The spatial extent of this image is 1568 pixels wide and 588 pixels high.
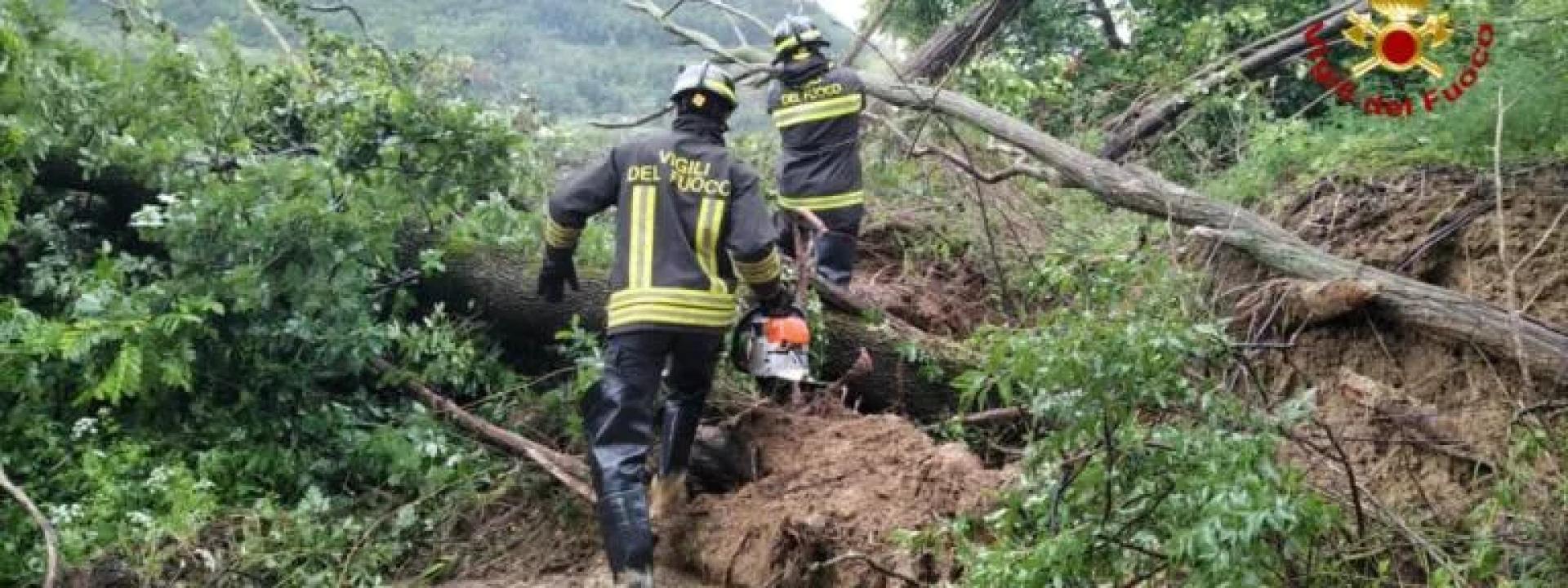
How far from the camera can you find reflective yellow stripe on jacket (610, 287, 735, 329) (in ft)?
15.0

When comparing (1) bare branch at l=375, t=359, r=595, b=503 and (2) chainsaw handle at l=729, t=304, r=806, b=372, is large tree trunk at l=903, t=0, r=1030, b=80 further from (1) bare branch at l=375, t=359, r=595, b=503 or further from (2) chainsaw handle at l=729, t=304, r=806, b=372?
(1) bare branch at l=375, t=359, r=595, b=503

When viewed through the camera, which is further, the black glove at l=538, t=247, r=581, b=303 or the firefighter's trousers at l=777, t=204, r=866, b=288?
the firefighter's trousers at l=777, t=204, r=866, b=288

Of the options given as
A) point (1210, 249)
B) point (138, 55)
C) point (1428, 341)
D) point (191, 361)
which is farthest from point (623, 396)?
point (138, 55)

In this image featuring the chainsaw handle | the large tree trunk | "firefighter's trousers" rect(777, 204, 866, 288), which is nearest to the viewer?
the chainsaw handle

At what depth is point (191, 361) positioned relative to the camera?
17.4 feet

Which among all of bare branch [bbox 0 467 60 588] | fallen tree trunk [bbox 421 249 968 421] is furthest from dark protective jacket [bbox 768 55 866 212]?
bare branch [bbox 0 467 60 588]

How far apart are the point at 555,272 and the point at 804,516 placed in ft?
4.22

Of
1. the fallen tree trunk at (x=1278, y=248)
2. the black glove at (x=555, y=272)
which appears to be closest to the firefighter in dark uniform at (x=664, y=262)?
the black glove at (x=555, y=272)

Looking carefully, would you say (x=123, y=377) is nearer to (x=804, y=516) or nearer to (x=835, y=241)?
(x=804, y=516)

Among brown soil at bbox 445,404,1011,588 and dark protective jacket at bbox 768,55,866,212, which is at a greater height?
dark protective jacket at bbox 768,55,866,212

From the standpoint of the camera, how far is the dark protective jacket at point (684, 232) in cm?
460

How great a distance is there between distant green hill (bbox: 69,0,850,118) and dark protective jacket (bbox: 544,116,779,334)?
1873 cm

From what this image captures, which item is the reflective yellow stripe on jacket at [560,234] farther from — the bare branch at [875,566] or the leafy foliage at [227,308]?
the bare branch at [875,566]

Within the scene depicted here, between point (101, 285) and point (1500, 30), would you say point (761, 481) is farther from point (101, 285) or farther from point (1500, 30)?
point (1500, 30)
